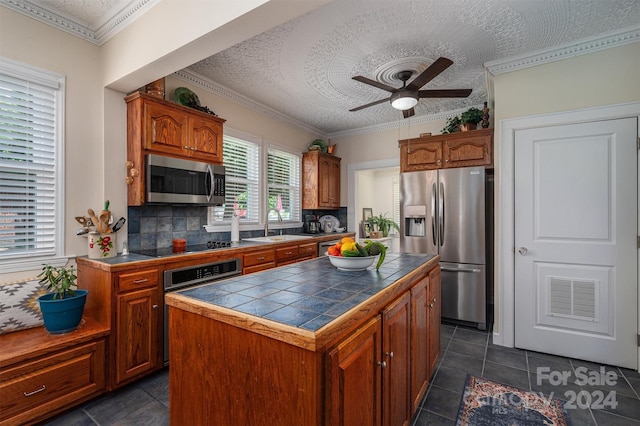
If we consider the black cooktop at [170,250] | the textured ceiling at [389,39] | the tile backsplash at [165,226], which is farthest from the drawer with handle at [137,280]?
the textured ceiling at [389,39]

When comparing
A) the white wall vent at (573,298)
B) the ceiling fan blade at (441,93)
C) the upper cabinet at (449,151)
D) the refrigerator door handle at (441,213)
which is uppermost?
the ceiling fan blade at (441,93)

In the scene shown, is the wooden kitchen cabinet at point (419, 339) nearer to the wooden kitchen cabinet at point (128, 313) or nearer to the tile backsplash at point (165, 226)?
the wooden kitchen cabinet at point (128, 313)

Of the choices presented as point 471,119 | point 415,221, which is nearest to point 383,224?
point 415,221

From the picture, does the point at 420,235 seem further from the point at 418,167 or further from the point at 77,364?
the point at 77,364

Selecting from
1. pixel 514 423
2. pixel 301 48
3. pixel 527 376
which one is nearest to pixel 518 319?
pixel 527 376

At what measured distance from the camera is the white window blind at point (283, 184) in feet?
14.5

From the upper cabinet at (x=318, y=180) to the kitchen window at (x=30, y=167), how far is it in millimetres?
3182

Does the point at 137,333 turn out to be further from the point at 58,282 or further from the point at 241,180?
the point at 241,180

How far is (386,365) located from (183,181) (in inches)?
98.0

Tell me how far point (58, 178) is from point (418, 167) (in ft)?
12.2

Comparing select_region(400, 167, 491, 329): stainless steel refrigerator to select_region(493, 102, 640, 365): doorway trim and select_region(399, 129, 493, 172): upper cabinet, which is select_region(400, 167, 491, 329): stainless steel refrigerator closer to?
select_region(399, 129, 493, 172): upper cabinet

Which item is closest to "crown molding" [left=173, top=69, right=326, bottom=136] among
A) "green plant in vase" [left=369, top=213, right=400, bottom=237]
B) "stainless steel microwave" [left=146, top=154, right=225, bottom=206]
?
"stainless steel microwave" [left=146, top=154, right=225, bottom=206]

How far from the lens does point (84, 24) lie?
8.01 ft

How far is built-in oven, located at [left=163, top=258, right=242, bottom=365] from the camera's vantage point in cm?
241
